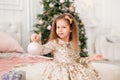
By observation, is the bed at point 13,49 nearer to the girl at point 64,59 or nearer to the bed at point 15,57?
the bed at point 15,57

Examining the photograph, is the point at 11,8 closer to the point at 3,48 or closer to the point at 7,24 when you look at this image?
the point at 7,24

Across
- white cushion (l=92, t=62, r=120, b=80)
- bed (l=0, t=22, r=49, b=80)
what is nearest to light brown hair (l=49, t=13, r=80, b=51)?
white cushion (l=92, t=62, r=120, b=80)

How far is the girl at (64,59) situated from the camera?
1807mm

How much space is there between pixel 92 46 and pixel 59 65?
3616mm

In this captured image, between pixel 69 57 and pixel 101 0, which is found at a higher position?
pixel 101 0

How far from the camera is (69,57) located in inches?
75.8

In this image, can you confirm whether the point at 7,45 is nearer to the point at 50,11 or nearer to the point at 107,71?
the point at 50,11

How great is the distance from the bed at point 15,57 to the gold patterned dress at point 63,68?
103 mm

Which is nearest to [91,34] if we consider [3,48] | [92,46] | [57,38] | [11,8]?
[92,46]

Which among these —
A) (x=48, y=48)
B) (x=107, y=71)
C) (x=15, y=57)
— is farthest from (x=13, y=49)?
(x=48, y=48)

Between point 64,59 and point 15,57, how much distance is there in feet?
5.11

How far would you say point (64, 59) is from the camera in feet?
6.30

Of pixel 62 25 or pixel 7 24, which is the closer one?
pixel 62 25

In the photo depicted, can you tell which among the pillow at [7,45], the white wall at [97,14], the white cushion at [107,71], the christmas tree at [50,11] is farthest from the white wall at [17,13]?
the white cushion at [107,71]
